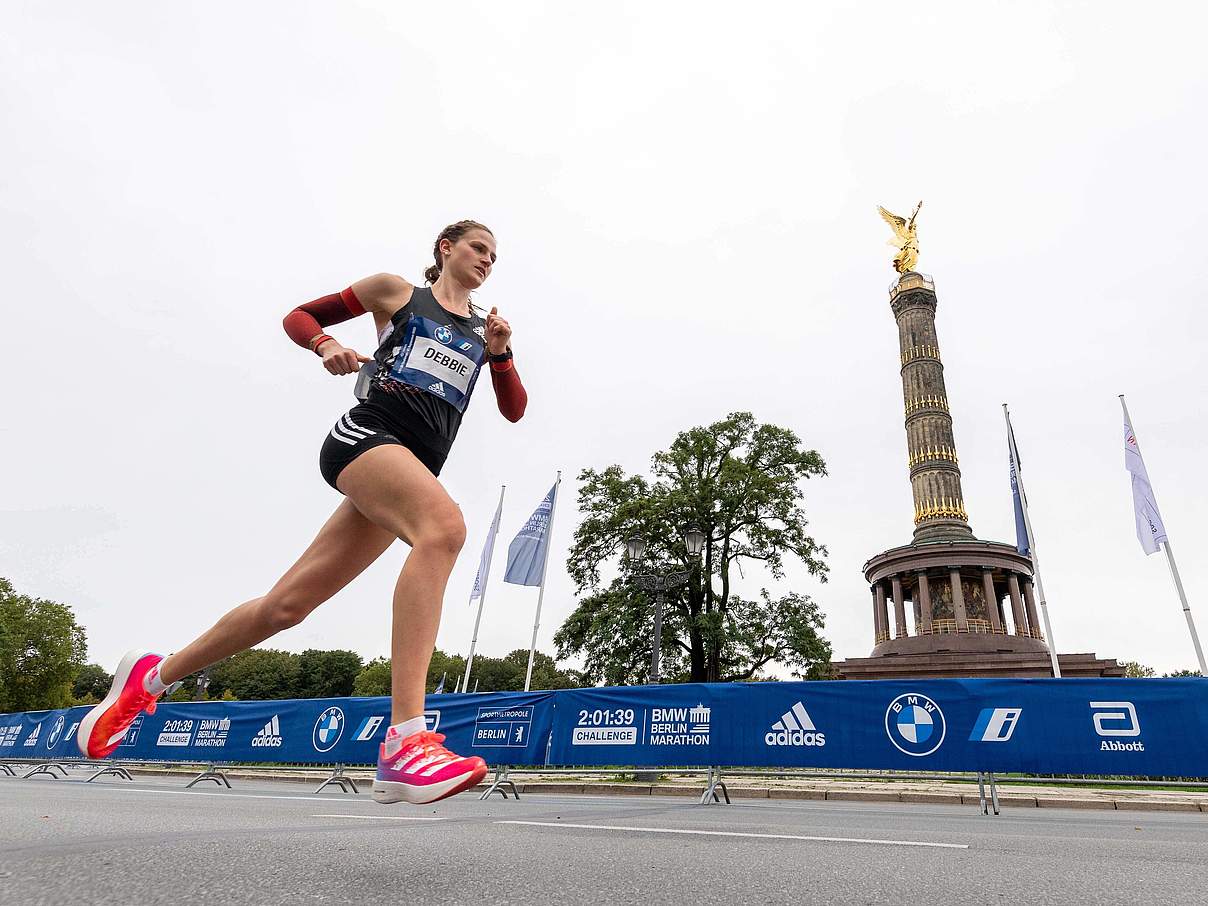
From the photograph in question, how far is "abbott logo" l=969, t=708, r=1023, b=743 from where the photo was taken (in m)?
8.22

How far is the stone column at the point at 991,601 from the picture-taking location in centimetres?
3519

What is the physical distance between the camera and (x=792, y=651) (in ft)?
83.9

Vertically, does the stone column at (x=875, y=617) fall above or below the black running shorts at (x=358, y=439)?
above

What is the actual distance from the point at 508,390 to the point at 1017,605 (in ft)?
133

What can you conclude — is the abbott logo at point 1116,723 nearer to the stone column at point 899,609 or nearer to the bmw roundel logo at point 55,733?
the bmw roundel logo at point 55,733

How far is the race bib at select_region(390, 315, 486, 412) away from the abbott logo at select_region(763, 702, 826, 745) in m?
7.59

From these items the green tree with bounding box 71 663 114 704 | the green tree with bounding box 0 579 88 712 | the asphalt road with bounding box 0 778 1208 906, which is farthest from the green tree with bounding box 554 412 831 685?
the green tree with bounding box 71 663 114 704

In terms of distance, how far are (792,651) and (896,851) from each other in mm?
23725

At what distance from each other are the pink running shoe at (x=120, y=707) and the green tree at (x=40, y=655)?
59177 mm

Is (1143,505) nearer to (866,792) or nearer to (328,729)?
(866,792)

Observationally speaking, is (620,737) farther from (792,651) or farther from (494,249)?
(792,651)

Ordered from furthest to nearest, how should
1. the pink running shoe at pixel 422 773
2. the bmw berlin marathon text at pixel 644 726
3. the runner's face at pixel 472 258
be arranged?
the bmw berlin marathon text at pixel 644 726 → the runner's face at pixel 472 258 → the pink running shoe at pixel 422 773

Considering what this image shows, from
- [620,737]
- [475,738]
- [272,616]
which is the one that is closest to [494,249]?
[272,616]

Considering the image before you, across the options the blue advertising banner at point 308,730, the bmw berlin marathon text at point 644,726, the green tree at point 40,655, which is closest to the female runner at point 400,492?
the bmw berlin marathon text at point 644,726
